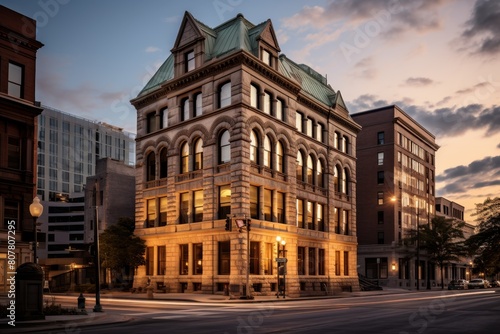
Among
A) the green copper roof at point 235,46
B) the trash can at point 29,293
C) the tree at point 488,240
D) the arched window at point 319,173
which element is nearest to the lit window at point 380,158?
the green copper roof at point 235,46

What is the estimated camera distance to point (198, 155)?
47.3 m

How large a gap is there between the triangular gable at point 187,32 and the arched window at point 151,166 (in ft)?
35.4

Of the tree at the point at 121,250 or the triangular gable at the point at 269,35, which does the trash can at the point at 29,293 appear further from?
the triangular gable at the point at 269,35

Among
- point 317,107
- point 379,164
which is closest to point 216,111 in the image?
point 317,107

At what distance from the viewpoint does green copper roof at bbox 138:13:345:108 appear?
46312 millimetres

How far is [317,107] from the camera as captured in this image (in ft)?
182

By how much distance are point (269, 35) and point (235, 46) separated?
13.6 ft

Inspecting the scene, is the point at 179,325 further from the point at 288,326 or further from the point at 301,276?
the point at 301,276

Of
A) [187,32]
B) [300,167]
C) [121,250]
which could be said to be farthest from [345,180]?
[121,250]

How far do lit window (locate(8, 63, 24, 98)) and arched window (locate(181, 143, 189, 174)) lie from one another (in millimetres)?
14623

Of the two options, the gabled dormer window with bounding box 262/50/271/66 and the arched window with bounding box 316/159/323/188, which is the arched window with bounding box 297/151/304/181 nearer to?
the arched window with bounding box 316/159/323/188

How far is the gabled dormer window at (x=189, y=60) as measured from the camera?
48.3 meters

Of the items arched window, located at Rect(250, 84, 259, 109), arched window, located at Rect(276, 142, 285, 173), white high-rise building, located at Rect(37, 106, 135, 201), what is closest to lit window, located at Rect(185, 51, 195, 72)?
arched window, located at Rect(250, 84, 259, 109)

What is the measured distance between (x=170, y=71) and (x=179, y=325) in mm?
37383
